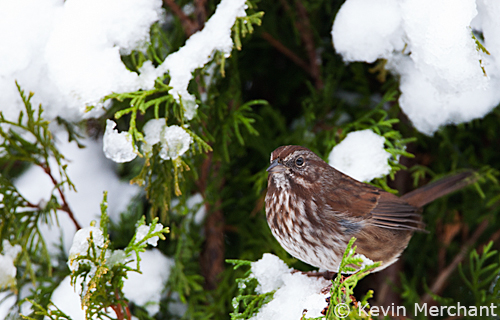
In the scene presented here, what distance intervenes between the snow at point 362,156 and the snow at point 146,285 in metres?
1.19

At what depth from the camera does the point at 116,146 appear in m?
2.01

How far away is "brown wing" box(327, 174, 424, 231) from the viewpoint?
2.21 meters

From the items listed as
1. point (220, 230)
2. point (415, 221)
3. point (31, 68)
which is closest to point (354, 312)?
point (415, 221)

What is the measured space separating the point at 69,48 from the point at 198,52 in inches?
23.6

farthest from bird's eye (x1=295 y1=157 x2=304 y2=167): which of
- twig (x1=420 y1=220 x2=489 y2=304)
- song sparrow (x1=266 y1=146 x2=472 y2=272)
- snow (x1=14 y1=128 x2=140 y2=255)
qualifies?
snow (x1=14 y1=128 x2=140 y2=255)

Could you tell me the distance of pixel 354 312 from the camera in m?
1.53

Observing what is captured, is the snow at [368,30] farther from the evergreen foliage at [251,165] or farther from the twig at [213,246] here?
the twig at [213,246]

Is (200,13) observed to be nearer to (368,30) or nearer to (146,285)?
(368,30)

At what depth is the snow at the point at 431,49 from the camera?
1.86 m

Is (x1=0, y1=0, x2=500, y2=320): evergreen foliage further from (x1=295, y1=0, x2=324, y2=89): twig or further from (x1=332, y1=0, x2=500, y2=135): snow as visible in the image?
(x1=332, y1=0, x2=500, y2=135): snow

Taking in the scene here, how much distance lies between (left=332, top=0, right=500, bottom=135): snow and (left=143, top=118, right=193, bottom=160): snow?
0.94 meters

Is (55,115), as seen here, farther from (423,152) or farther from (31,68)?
(423,152)

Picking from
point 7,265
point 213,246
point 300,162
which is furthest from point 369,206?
point 7,265

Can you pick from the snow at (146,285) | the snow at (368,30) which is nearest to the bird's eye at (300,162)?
the snow at (368,30)
